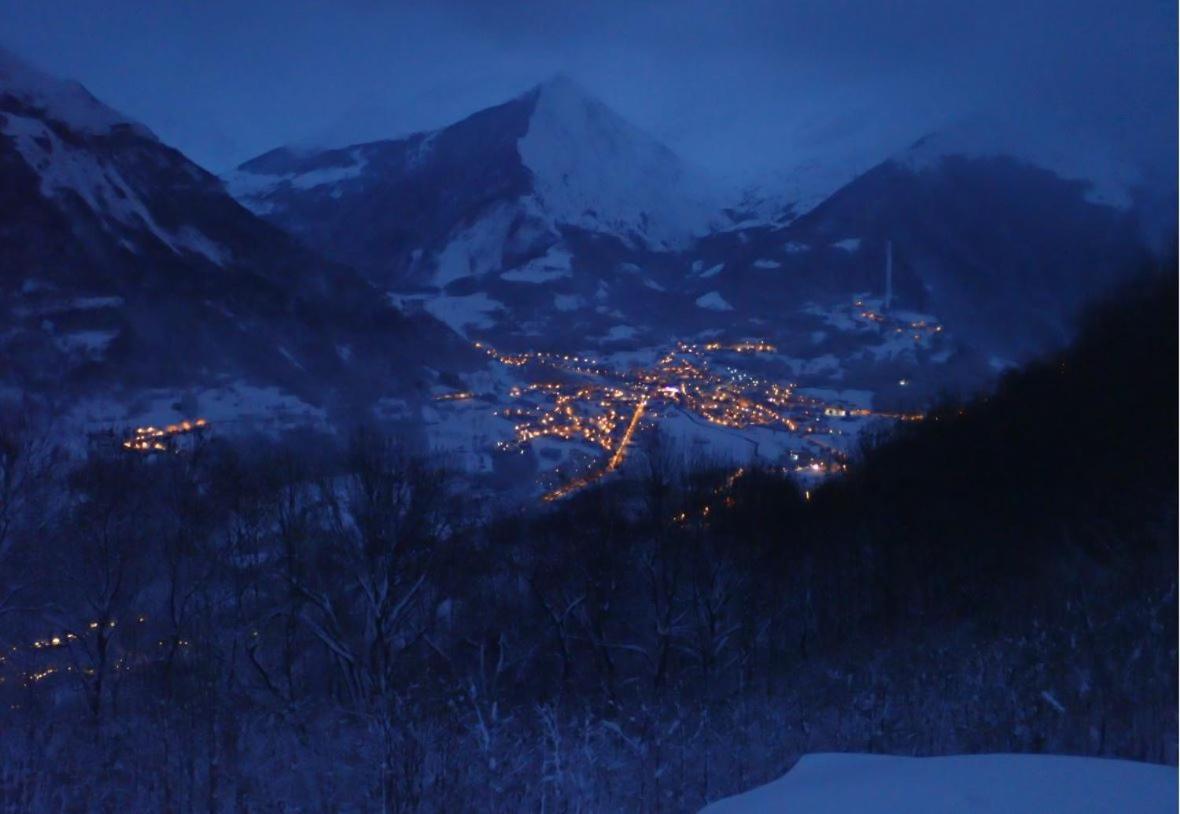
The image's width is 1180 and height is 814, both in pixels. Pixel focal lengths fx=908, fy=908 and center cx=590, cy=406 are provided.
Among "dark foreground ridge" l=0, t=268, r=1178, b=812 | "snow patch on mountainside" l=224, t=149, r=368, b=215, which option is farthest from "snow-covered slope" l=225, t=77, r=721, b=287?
"dark foreground ridge" l=0, t=268, r=1178, b=812

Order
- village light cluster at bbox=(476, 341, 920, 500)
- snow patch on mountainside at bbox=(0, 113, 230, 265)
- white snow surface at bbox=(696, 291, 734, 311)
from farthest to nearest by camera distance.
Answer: white snow surface at bbox=(696, 291, 734, 311), snow patch on mountainside at bbox=(0, 113, 230, 265), village light cluster at bbox=(476, 341, 920, 500)

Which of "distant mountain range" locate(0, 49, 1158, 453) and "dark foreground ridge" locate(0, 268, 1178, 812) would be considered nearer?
"dark foreground ridge" locate(0, 268, 1178, 812)

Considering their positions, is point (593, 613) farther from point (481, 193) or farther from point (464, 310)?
point (481, 193)

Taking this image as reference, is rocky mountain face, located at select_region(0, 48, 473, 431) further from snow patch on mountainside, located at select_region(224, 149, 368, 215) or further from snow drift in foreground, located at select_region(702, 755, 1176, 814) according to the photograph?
snow drift in foreground, located at select_region(702, 755, 1176, 814)

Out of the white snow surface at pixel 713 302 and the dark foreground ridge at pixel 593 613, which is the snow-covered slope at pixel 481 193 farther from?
the dark foreground ridge at pixel 593 613

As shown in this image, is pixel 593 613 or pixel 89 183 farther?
pixel 89 183

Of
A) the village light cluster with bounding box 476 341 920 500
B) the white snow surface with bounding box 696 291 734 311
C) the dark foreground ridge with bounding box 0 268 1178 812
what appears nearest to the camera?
the dark foreground ridge with bounding box 0 268 1178 812


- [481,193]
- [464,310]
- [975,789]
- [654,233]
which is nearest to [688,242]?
[654,233]
